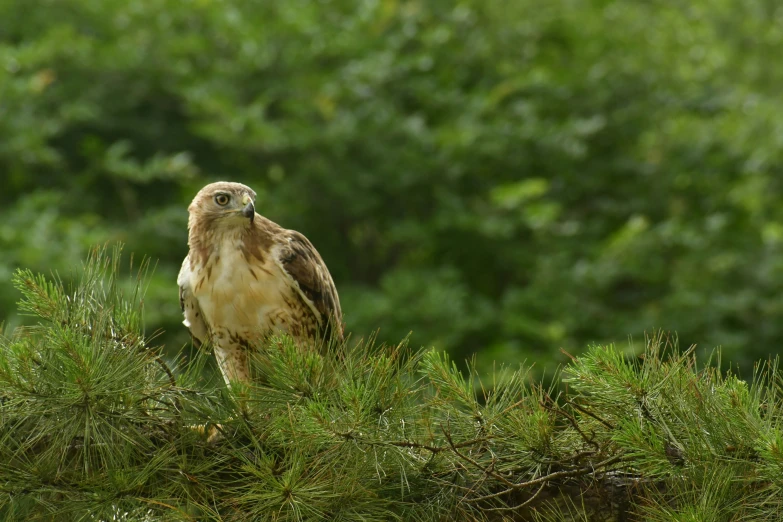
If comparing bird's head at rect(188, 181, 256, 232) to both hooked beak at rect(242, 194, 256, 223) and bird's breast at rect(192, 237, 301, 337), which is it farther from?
bird's breast at rect(192, 237, 301, 337)

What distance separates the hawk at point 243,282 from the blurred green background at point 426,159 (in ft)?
19.1

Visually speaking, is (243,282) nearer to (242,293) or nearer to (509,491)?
(242,293)

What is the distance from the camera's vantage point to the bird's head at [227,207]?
489cm

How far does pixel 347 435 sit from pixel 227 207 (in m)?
2.03

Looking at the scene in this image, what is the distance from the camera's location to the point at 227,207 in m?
4.91

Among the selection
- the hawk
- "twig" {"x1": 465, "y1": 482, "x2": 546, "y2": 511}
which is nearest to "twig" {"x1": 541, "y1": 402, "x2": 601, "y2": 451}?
"twig" {"x1": 465, "y1": 482, "x2": 546, "y2": 511}

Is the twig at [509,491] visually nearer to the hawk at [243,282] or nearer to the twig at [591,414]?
the twig at [591,414]

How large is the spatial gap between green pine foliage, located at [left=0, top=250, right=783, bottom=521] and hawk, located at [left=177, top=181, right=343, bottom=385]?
50.9 inches

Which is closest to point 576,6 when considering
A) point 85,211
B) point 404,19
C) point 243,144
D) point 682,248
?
point 404,19

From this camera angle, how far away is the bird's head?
489 cm

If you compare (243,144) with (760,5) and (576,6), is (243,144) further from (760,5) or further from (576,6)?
(760,5)

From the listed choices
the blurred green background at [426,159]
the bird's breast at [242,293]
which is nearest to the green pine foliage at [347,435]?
the bird's breast at [242,293]

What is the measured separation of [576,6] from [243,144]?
6.85 m

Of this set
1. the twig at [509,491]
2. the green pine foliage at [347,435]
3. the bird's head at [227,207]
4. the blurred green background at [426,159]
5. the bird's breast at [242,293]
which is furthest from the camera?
the blurred green background at [426,159]
